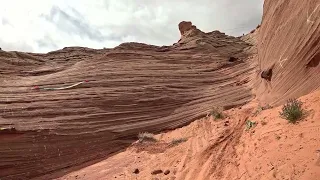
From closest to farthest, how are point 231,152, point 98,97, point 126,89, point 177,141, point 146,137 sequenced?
point 231,152
point 177,141
point 146,137
point 98,97
point 126,89

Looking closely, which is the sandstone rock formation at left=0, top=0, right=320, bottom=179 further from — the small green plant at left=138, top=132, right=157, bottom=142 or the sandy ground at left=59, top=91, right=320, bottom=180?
the sandy ground at left=59, top=91, right=320, bottom=180

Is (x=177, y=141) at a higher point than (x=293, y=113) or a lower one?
lower

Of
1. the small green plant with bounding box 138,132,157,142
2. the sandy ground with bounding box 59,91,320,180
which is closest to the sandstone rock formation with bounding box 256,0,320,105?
the sandy ground with bounding box 59,91,320,180

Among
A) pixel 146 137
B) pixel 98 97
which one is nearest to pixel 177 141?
pixel 146 137

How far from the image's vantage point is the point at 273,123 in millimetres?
9469

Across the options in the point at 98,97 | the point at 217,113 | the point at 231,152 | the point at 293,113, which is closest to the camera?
the point at 293,113

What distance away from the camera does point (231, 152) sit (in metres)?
9.77

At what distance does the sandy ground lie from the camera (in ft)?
24.9

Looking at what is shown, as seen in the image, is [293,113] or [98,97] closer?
[293,113]

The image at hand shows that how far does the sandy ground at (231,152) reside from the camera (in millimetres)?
7598

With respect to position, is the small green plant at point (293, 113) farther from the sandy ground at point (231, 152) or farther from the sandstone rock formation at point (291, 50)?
the sandstone rock formation at point (291, 50)

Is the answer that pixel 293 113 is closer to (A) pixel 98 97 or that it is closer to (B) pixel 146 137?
(B) pixel 146 137

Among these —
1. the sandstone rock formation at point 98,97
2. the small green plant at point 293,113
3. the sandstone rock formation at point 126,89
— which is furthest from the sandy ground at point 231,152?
the sandstone rock formation at point 98,97

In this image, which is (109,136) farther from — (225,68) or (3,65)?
(225,68)
